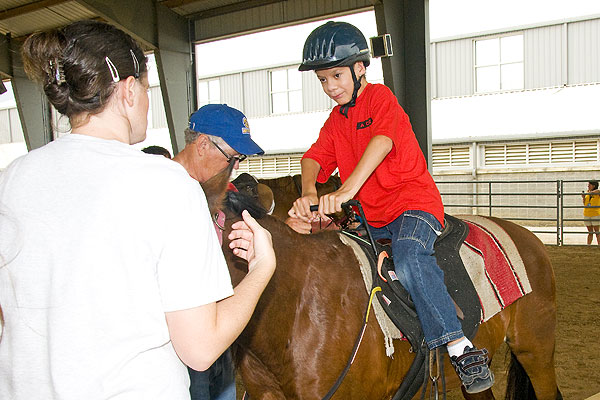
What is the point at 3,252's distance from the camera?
2.87ft

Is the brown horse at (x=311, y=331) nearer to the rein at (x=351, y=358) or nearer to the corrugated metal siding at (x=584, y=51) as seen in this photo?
the rein at (x=351, y=358)

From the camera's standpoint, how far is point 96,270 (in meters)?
0.84

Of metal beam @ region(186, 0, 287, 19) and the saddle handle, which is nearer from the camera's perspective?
the saddle handle

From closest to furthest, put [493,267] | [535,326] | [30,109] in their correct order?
[493,267] → [535,326] → [30,109]

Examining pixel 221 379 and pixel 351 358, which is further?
pixel 221 379

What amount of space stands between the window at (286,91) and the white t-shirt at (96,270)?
778 inches

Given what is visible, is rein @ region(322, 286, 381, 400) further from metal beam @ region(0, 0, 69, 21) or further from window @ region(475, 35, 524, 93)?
window @ region(475, 35, 524, 93)

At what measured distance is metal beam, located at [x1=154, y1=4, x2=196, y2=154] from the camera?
10070mm

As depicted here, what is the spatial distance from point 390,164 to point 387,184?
100mm

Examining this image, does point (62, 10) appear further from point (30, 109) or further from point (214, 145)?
point (214, 145)

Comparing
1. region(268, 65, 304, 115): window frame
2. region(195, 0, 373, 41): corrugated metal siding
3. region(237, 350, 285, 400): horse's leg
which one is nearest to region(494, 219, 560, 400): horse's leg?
region(237, 350, 285, 400): horse's leg

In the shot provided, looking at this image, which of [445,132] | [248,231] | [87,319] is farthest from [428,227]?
[445,132]

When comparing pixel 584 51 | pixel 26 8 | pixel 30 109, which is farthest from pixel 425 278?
pixel 584 51

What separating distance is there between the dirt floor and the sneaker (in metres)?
1.55
